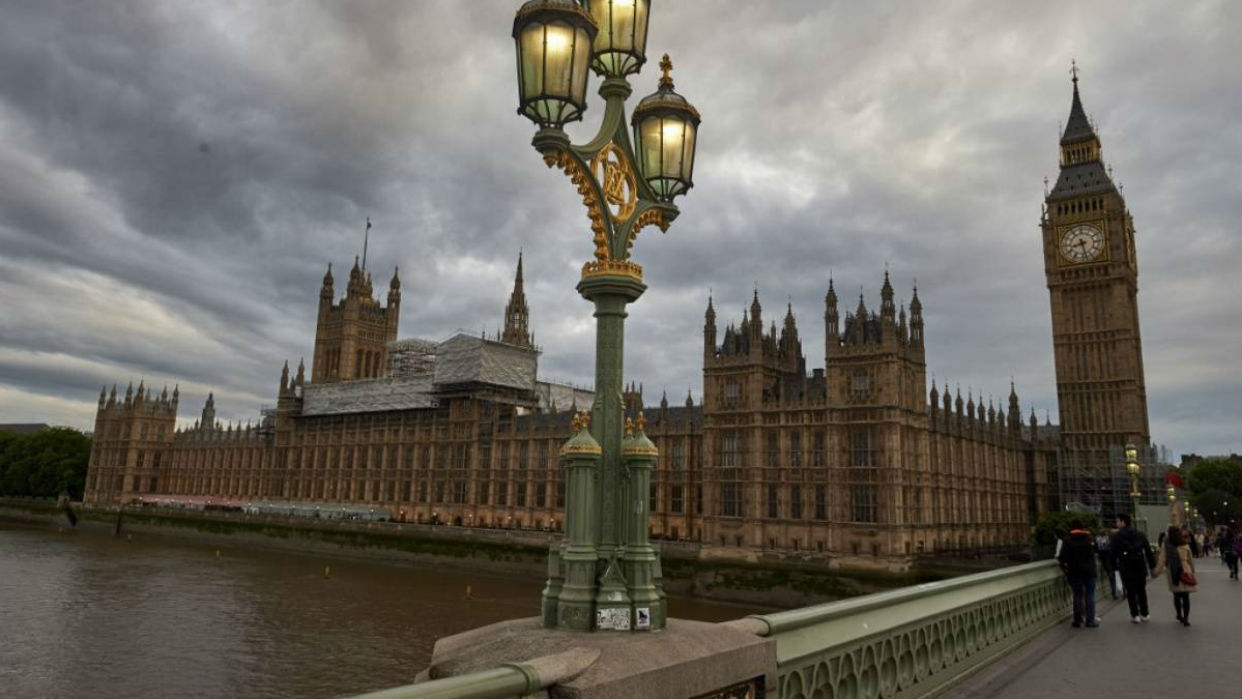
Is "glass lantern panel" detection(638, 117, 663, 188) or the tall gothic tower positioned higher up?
the tall gothic tower

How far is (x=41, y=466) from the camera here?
120 metres

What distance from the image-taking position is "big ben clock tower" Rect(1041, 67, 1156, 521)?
67438 millimetres

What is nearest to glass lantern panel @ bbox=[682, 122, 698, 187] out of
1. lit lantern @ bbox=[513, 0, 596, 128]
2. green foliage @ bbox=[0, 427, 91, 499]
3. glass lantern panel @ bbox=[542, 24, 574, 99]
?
lit lantern @ bbox=[513, 0, 596, 128]

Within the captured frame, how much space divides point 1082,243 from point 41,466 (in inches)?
5695

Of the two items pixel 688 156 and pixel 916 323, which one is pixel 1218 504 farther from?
pixel 688 156

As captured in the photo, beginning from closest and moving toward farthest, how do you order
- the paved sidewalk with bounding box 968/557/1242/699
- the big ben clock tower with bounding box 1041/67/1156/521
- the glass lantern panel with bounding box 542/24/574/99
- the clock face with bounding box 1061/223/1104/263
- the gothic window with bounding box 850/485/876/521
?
the glass lantern panel with bounding box 542/24/574/99 < the paved sidewalk with bounding box 968/557/1242/699 < the gothic window with bounding box 850/485/876/521 < the big ben clock tower with bounding box 1041/67/1156/521 < the clock face with bounding box 1061/223/1104/263

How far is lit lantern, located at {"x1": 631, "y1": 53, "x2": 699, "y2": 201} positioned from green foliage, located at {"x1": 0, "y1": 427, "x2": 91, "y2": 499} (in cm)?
14295

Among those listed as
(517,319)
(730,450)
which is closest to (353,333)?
(517,319)

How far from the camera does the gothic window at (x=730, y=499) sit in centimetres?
5322

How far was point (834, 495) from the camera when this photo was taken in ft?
161

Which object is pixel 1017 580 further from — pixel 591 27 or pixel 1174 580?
pixel 591 27

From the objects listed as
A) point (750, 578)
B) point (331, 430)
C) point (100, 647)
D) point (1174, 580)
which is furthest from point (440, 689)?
point (331, 430)

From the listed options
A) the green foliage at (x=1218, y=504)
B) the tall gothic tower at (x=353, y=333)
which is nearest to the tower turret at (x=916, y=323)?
the green foliage at (x=1218, y=504)

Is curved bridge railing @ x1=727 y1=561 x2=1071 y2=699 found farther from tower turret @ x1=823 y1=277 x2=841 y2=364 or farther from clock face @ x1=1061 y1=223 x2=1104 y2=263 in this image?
clock face @ x1=1061 y1=223 x2=1104 y2=263
